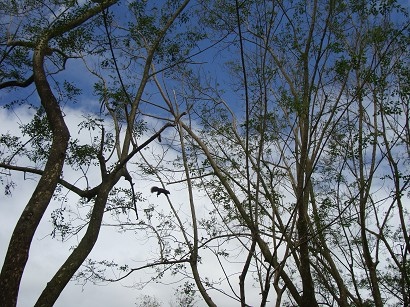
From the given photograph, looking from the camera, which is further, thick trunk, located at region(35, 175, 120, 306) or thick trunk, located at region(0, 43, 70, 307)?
thick trunk, located at region(35, 175, 120, 306)

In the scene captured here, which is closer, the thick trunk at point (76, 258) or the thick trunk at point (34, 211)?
the thick trunk at point (34, 211)

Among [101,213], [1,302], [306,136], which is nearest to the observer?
[1,302]

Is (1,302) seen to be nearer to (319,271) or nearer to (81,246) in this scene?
(81,246)

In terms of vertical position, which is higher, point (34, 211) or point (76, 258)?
point (34, 211)

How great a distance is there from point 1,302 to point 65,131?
1.70 metres

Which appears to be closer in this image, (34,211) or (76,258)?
(34,211)

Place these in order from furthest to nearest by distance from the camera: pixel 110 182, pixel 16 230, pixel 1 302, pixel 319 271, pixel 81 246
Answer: pixel 319 271 → pixel 110 182 → pixel 81 246 → pixel 16 230 → pixel 1 302

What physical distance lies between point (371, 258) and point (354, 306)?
1461mm

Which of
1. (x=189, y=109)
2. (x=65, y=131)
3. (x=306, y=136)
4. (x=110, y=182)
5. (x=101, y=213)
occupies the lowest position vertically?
(x=101, y=213)

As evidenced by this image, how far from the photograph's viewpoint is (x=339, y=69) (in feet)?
16.8

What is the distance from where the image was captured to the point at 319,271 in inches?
275

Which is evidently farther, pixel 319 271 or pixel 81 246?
pixel 319 271

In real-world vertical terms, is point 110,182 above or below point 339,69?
below

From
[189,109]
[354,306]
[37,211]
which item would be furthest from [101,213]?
[354,306]
